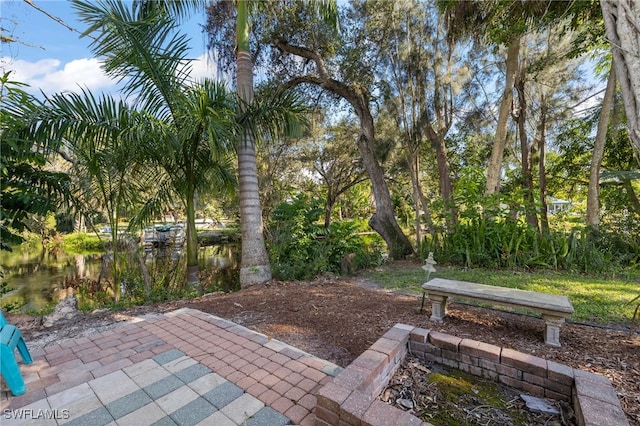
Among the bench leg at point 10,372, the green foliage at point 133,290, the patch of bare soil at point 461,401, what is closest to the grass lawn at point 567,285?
the patch of bare soil at point 461,401

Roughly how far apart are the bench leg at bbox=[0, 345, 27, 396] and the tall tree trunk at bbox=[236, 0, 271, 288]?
312 centimetres

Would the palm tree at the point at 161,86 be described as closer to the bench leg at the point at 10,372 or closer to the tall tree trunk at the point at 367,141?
Result: the bench leg at the point at 10,372

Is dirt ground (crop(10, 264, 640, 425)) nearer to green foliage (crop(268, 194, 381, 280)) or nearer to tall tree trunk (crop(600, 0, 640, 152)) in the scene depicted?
green foliage (crop(268, 194, 381, 280))

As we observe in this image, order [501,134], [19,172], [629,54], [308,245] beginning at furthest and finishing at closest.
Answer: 1. [501,134]
2. [308,245]
3. [19,172]
4. [629,54]

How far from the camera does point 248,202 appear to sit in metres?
4.95

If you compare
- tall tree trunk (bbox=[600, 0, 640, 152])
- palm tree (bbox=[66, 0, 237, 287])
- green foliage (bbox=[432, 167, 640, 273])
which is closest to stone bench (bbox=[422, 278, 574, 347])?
tall tree trunk (bbox=[600, 0, 640, 152])

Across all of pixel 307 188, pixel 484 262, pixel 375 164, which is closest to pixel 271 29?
pixel 375 164

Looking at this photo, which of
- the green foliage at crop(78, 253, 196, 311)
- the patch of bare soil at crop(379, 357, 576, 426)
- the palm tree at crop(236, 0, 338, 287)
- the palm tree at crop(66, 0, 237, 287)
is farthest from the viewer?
the palm tree at crop(236, 0, 338, 287)

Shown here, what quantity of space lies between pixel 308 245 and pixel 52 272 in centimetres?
916

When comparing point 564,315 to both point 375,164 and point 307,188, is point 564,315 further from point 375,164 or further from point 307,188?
point 307,188

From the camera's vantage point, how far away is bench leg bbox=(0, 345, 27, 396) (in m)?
1.69

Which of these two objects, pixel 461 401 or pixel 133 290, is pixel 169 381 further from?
pixel 133 290

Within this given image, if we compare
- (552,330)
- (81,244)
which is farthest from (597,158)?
(81,244)

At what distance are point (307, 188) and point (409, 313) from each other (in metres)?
12.6
